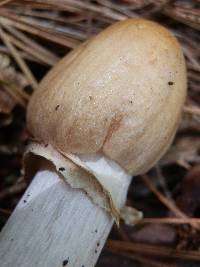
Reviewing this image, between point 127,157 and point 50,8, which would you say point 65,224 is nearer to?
point 127,157

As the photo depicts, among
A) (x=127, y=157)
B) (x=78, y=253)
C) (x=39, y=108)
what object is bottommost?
(x=78, y=253)

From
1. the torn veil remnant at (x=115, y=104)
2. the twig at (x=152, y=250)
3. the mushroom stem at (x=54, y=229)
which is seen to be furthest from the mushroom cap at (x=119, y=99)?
the twig at (x=152, y=250)

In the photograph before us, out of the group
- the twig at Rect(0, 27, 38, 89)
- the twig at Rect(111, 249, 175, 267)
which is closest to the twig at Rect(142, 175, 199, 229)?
the twig at Rect(111, 249, 175, 267)

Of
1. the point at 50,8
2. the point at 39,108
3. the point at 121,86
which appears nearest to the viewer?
the point at 121,86

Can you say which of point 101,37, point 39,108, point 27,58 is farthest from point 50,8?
point 39,108

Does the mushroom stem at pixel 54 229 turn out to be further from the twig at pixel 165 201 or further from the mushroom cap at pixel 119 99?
the twig at pixel 165 201

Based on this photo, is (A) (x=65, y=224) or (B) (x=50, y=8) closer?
(A) (x=65, y=224)

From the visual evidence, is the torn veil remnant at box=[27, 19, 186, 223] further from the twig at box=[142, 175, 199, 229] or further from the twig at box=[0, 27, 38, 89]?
the twig at box=[142, 175, 199, 229]
